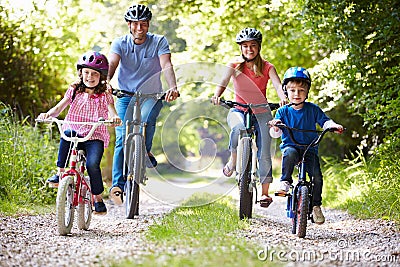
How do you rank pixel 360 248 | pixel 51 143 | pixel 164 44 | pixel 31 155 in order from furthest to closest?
pixel 51 143 → pixel 31 155 → pixel 164 44 → pixel 360 248

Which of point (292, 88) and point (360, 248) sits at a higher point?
point (292, 88)

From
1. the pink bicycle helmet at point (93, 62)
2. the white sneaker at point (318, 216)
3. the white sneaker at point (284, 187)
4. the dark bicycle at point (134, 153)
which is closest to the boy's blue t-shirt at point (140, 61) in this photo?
the dark bicycle at point (134, 153)

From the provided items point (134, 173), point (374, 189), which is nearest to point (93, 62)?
point (134, 173)

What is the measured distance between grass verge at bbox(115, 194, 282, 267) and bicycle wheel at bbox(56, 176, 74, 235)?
0.75 metres

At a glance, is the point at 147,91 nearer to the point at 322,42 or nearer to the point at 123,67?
the point at 123,67

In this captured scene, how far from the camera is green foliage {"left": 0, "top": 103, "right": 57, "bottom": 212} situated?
785 cm

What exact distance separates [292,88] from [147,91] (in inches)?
65.5

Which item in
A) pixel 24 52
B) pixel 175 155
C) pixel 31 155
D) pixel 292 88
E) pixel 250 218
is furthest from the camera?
pixel 175 155

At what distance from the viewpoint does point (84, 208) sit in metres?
5.93

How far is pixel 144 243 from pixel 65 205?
42.7 inches

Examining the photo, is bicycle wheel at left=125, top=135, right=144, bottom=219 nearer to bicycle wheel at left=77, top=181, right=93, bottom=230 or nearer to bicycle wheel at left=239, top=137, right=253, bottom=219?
bicycle wheel at left=77, top=181, right=93, bottom=230

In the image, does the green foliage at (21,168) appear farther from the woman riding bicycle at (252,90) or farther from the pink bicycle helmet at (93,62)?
the woman riding bicycle at (252,90)

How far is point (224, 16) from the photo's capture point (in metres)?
14.1

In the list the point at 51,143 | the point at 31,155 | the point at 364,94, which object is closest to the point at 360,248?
the point at 364,94
